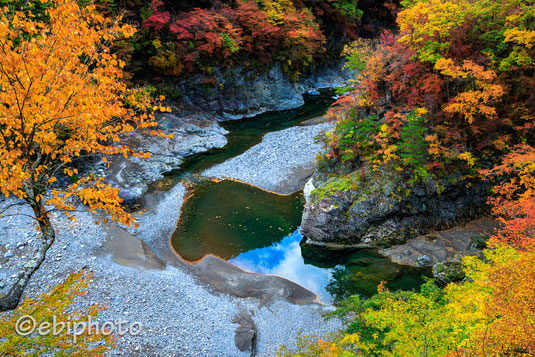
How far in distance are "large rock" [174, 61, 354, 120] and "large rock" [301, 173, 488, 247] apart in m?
16.9

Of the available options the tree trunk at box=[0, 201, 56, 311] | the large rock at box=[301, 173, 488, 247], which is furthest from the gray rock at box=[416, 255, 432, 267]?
the tree trunk at box=[0, 201, 56, 311]

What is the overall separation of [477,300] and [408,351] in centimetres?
183

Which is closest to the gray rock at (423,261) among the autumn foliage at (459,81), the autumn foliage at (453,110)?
the autumn foliage at (453,110)

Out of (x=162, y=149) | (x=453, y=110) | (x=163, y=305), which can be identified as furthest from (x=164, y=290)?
(x=453, y=110)

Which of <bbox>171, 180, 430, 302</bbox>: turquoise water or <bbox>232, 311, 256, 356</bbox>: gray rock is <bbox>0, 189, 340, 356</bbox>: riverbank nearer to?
<bbox>232, 311, 256, 356</bbox>: gray rock

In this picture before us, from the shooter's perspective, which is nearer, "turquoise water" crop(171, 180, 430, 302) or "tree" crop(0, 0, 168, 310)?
"tree" crop(0, 0, 168, 310)

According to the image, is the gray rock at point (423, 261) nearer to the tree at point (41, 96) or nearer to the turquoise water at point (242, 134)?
the tree at point (41, 96)

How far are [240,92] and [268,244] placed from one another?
18.5 m

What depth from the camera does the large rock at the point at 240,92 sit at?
26062 millimetres

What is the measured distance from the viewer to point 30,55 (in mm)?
4531

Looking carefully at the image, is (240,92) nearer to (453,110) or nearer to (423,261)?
(453,110)

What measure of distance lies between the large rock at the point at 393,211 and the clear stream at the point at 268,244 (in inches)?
32.8

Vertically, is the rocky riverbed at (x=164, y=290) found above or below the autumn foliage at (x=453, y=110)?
below

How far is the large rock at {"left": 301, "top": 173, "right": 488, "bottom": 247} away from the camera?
43.5 ft
